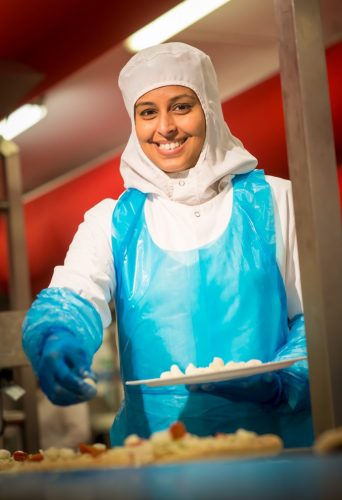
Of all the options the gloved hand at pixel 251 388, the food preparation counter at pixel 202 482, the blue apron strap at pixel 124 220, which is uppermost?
the blue apron strap at pixel 124 220

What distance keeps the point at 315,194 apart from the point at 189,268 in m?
0.85

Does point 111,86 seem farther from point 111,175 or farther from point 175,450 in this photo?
point 175,450

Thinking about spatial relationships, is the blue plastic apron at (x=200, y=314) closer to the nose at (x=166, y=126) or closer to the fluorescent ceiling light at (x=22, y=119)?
the nose at (x=166, y=126)

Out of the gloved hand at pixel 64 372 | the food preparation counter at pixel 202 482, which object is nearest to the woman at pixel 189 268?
the gloved hand at pixel 64 372

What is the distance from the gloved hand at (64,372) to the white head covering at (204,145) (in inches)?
28.6

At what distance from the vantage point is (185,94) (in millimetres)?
2449

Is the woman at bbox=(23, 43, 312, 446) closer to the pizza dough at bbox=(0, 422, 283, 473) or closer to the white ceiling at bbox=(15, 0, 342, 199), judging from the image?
the pizza dough at bbox=(0, 422, 283, 473)

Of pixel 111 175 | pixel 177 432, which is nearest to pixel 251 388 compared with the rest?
pixel 177 432

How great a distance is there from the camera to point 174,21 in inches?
162

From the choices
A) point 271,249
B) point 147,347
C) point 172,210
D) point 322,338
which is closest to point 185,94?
point 172,210

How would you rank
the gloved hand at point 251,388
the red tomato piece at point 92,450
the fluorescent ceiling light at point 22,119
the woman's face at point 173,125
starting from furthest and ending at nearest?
the fluorescent ceiling light at point 22,119 < the woman's face at point 173,125 < the gloved hand at point 251,388 < the red tomato piece at point 92,450

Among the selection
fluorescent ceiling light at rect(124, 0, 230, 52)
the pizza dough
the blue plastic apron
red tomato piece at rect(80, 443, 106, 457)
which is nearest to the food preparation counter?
the pizza dough

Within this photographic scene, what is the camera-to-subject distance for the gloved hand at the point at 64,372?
1.75m

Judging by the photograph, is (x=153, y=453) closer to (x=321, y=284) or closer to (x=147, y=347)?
(x=321, y=284)
